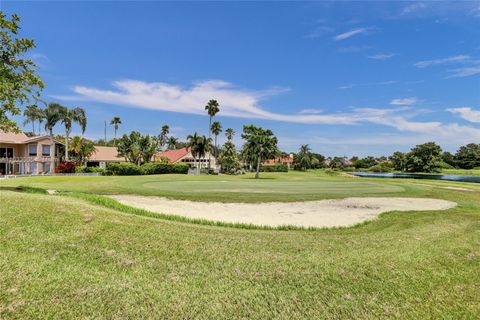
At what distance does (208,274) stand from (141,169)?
54155 millimetres

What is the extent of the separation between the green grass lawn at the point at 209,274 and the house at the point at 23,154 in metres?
53.5

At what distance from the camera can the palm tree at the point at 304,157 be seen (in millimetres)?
122244

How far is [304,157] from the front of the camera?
122125 mm

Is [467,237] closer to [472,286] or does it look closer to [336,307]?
[472,286]

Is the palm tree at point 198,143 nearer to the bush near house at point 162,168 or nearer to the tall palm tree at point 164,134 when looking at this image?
the bush near house at point 162,168

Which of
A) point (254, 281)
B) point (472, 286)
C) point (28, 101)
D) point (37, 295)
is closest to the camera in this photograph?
point (37, 295)

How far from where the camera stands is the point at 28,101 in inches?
549

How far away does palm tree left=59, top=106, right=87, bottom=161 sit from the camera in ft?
197

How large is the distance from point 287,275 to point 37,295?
148 inches

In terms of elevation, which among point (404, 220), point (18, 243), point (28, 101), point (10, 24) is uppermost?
point (10, 24)

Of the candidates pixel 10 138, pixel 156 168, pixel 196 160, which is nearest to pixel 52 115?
pixel 10 138

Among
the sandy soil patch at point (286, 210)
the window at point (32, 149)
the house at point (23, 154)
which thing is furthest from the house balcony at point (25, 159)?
the sandy soil patch at point (286, 210)

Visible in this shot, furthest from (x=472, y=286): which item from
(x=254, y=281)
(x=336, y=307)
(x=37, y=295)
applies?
(x=37, y=295)

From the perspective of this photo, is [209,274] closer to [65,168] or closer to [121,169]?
[121,169]
